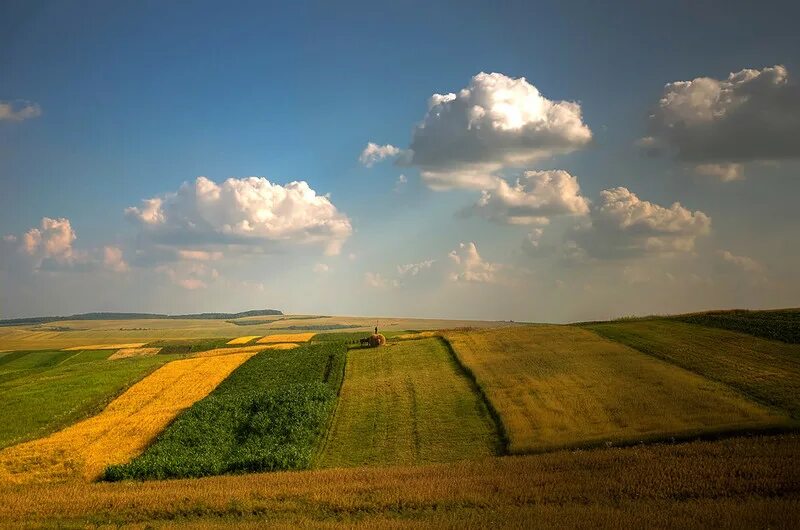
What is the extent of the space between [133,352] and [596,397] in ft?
237

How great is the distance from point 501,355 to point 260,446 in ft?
77.4

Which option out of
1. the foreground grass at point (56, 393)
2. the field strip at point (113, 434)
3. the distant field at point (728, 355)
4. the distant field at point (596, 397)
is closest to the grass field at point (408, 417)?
the distant field at point (596, 397)

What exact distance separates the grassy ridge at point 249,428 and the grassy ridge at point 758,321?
3410 cm

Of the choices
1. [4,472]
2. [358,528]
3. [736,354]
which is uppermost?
[736,354]

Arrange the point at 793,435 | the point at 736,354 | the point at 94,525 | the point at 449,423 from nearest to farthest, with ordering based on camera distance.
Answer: the point at 94,525 < the point at 793,435 < the point at 449,423 < the point at 736,354

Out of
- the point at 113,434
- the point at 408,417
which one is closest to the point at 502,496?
the point at 408,417

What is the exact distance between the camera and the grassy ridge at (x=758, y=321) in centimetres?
4600

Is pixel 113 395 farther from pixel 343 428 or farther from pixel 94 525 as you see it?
pixel 94 525

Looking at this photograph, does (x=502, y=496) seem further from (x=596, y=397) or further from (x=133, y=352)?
(x=133, y=352)

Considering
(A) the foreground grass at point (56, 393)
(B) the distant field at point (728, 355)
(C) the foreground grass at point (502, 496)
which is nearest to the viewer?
(C) the foreground grass at point (502, 496)

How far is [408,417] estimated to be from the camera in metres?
34.8

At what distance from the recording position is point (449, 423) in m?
33.1

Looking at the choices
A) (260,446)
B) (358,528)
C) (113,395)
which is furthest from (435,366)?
(358,528)

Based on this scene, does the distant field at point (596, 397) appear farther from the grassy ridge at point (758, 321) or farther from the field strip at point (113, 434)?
the field strip at point (113, 434)
